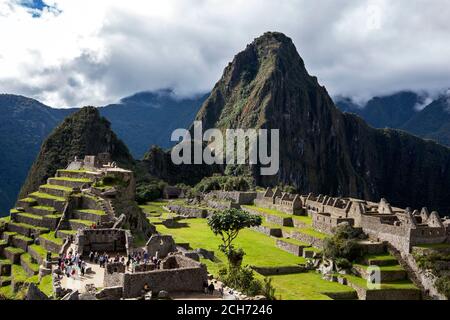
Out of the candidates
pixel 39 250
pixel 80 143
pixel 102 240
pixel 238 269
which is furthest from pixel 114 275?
pixel 80 143

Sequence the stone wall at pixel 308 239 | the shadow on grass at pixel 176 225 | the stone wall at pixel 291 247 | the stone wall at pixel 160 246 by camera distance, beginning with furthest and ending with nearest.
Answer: the shadow on grass at pixel 176 225
the stone wall at pixel 291 247
the stone wall at pixel 308 239
the stone wall at pixel 160 246

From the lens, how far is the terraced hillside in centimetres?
3603

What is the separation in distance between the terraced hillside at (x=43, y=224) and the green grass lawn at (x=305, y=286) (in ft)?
40.6

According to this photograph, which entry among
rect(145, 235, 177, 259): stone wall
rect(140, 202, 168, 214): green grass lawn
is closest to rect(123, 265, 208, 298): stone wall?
rect(145, 235, 177, 259): stone wall

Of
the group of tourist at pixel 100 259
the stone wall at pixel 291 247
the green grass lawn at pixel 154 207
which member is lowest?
the stone wall at pixel 291 247

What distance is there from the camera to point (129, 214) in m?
39.0

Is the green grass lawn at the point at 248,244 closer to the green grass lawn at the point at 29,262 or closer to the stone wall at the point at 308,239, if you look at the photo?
the stone wall at the point at 308,239

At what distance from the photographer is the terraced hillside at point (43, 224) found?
36.0 meters

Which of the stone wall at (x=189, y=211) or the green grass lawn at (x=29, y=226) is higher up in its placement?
the green grass lawn at (x=29, y=226)

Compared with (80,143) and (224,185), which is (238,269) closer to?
(224,185)

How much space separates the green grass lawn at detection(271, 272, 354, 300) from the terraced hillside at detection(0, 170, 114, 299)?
12.4 m

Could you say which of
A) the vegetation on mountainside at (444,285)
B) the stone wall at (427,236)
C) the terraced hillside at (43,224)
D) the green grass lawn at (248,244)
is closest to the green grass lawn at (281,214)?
the green grass lawn at (248,244)
